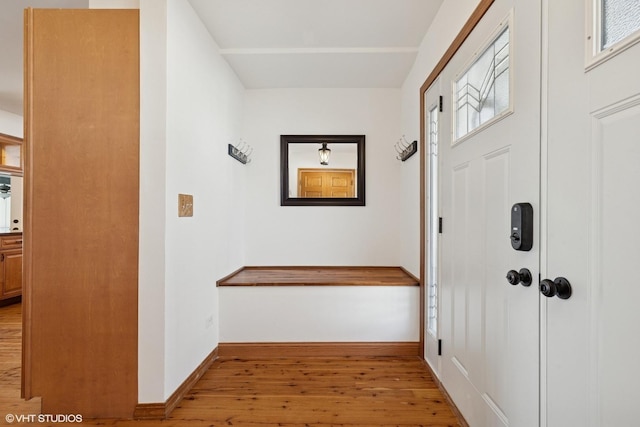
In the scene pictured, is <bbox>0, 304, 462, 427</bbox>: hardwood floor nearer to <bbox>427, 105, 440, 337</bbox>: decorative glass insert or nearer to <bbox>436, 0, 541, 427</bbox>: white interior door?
<bbox>436, 0, 541, 427</bbox>: white interior door

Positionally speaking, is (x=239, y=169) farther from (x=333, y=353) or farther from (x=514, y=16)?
(x=514, y=16)

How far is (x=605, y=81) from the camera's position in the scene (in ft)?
2.66

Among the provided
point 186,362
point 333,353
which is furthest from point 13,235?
point 333,353

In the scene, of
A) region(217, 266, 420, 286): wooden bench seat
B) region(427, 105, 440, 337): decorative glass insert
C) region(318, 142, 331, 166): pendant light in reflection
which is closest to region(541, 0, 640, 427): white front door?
region(427, 105, 440, 337): decorative glass insert

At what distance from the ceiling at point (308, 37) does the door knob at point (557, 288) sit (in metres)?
1.90

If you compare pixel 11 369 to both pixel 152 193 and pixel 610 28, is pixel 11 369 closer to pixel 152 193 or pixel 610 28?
pixel 152 193

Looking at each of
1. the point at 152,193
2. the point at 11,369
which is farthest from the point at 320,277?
Result: the point at 11,369

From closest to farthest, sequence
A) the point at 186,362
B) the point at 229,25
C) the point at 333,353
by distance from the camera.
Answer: the point at 186,362 < the point at 229,25 < the point at 333,353

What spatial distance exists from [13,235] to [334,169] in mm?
4264

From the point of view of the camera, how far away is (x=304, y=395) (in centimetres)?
198

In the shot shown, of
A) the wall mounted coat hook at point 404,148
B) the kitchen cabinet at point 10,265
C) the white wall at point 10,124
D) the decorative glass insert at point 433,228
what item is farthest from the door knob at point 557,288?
the white wall at point 10,124

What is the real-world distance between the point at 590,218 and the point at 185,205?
6.45 ft

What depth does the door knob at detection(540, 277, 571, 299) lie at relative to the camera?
36.4 inches

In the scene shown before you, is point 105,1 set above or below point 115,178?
above
